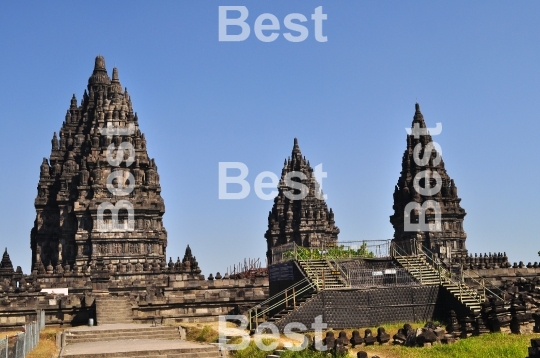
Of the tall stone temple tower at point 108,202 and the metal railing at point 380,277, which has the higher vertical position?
the tall stone temple tower at point 108,202

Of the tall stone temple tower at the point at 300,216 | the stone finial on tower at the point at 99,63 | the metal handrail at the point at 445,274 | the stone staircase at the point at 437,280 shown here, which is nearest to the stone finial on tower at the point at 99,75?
the stone finial on tower at the point at 99,63

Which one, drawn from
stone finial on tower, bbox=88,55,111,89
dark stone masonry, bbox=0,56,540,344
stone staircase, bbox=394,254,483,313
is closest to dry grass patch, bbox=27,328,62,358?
dark stone masonry, bbox=0,56,540,344

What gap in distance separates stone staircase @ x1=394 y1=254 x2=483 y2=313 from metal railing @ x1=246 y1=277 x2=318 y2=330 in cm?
503

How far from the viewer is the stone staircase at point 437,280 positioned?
3206 cm

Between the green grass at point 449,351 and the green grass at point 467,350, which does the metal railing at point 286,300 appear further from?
the green grass at point 467,350

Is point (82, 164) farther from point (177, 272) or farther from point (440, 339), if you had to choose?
point (440, 339)

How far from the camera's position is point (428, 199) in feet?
285

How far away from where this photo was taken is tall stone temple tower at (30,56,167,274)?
69.9m

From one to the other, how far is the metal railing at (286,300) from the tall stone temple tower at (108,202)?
101 feet

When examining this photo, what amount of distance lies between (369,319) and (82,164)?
162 ft

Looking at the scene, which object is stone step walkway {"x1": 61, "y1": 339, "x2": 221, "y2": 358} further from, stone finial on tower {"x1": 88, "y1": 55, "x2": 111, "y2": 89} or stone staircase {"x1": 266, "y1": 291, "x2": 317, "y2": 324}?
stone finial on tower {"x1": 88, "y1": 55, "x2": 111, "y2": 89}

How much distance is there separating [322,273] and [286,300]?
7.37ft

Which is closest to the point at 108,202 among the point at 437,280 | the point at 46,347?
the point at 437,280

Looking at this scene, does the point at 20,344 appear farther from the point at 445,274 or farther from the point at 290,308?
the point at 445,274
